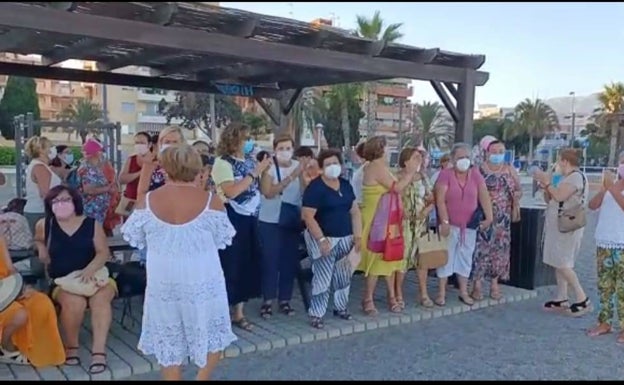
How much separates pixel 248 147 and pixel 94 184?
6.11 feet

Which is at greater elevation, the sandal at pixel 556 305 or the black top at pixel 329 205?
the black top at pixel 329 205

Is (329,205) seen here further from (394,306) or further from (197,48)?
(197,48)

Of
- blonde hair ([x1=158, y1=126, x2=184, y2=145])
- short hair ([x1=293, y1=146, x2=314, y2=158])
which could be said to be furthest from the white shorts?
blonde hair ([x1=158, y1=126, x2=184, y2=145])

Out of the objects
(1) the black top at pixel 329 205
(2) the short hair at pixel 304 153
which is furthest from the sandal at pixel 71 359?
(2) the short hair at pixel 304 153

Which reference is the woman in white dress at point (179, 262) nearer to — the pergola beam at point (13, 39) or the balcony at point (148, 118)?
the pergola beam at point (13, 39)

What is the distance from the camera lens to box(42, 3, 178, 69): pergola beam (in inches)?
181

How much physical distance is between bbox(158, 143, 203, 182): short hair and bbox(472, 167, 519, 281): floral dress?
3520 millimetres

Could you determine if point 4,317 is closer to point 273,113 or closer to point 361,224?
point 361,224

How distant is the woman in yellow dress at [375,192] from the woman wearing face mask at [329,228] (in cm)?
23

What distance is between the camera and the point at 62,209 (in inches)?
158

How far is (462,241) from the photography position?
5801 mm

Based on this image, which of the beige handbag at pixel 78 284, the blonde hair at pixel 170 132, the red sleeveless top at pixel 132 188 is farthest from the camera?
the red sleeveless top at pixel 132 188

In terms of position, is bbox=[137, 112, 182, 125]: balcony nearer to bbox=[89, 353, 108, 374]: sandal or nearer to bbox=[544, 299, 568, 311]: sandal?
bbox=[544, 299, 568, 311]: sandal

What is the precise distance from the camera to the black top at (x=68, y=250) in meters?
4.05
